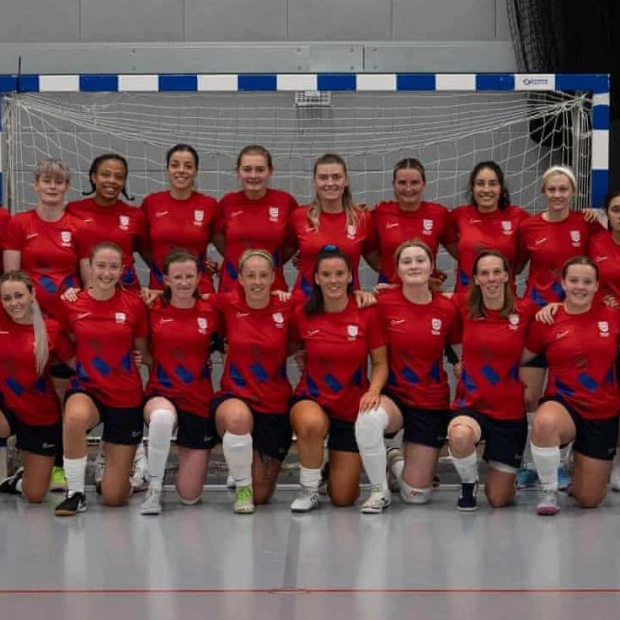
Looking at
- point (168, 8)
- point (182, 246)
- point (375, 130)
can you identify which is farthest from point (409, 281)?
point (168, 8)

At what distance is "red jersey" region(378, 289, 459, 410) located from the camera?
6309 mm

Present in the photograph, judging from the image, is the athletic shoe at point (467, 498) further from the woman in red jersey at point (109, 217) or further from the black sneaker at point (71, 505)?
the woman in red jersey at point (109, 217)

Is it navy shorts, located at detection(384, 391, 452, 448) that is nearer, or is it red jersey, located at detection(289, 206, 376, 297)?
navy shorts, located at detection(384, 391, 452, 448)

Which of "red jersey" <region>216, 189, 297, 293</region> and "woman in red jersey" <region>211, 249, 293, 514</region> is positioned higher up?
"red jersey" <region>216, 189, 297, 293</region>

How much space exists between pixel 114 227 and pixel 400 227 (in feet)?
5.22

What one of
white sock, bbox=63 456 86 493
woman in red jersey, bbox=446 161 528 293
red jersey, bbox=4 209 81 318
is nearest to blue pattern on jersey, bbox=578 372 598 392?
woman in red jersey, bbox=446 161 528 293

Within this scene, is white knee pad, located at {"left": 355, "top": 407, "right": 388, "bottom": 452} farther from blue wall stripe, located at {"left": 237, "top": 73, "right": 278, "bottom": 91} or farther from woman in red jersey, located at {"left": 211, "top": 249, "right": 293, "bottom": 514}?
blue wall stripe, located at {"left": 237, "top": 73, "right": 278, "bottom": 91}

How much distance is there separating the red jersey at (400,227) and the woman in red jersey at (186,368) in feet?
3.55

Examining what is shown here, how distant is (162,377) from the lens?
6.35 m

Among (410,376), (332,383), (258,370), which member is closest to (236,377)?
(258,370)

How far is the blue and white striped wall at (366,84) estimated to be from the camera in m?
7.23

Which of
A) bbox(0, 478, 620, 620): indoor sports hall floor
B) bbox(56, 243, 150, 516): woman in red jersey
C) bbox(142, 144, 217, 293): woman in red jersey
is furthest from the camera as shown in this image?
bbox(142, 144, 217, 293): woman in red jersey

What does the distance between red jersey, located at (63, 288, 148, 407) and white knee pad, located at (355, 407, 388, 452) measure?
117 cm

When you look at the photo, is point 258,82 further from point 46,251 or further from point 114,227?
point 46,251
